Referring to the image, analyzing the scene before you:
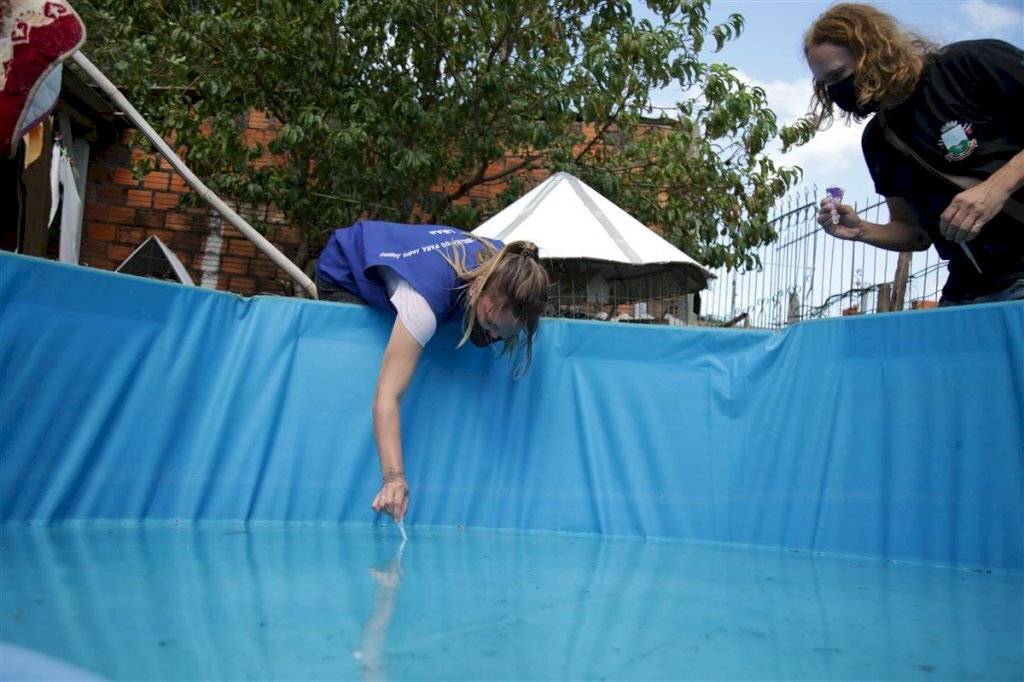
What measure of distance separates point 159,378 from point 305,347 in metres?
0.40

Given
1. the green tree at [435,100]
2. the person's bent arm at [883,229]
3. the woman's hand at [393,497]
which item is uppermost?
the green tree at [435,100]

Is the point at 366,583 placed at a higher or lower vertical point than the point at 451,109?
lower

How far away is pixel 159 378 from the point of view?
2.39 meters

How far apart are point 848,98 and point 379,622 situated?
1.56 meters

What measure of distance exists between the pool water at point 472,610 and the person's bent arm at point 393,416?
126mm

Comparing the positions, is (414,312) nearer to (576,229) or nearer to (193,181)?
(193,181)

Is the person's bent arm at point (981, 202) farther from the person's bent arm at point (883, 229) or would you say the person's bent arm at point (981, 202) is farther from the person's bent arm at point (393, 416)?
the person's bent arm at point (393, 416)

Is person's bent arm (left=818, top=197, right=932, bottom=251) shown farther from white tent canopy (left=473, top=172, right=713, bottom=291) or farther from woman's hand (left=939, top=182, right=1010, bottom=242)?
white tent canopy (left=473, top=172, right=713, bottom=291)

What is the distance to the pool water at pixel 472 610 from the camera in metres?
1.29

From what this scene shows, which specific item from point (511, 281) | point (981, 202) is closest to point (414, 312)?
point (511, 281)

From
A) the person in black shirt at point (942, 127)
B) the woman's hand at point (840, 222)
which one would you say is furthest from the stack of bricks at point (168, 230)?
the person in black shirt at point (942, 127)

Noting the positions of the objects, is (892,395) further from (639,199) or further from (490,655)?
(639,199)

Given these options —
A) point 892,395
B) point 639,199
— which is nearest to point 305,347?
point 892,395

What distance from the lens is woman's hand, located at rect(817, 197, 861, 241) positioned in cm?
222
